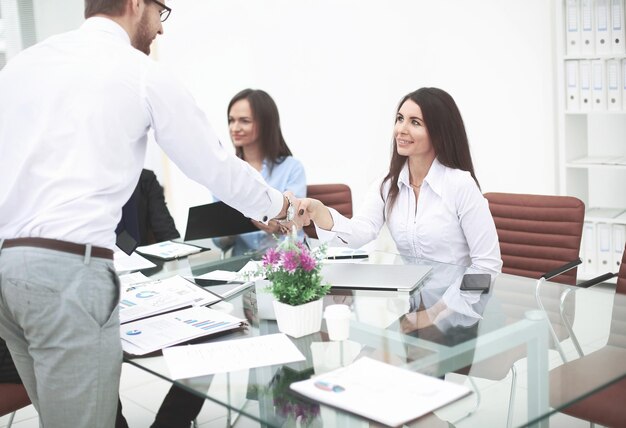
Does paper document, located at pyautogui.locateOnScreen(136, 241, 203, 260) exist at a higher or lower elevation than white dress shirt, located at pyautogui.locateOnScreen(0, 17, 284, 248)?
lower

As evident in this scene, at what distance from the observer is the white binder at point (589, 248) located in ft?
16.3

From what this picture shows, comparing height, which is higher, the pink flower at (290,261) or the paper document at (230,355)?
the pink flower at (290,261)

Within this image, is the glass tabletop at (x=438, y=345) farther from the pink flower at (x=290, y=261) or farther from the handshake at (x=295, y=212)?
the handshake at (x=295, y=212)

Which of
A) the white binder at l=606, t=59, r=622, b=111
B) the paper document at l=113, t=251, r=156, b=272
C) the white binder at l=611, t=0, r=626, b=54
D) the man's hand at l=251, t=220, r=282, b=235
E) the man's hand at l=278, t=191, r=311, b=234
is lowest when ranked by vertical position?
the paper document at l=113, t=251, r=156, b=272

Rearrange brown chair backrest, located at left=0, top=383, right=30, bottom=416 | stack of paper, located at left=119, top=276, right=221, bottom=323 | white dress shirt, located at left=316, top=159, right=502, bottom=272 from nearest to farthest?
stack of paper, located at left=119, top=276, right=221, bottom=323
brown chair backrest, located at left=0, top=383, right=30, bottom=416
white dress shirt, located at left=316, top=159, right=502, bottom=272

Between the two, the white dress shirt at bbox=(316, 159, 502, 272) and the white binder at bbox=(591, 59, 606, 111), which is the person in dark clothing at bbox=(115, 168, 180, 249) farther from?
the white binder at bbox=(591, 59, 606, 111)

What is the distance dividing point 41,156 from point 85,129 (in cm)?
13

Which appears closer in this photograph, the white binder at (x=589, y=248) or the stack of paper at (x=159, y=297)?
the stack of paper at (x=159, y=297)

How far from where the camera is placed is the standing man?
192 cm

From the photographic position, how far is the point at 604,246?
493 cm

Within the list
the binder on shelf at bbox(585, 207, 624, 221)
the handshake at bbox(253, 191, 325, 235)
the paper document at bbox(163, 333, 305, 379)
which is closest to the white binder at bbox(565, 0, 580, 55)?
the binder on shelf at bbox(585, 207, 624, 221)

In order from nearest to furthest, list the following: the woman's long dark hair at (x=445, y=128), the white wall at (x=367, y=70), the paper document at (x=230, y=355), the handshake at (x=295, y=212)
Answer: the paper document at (x=230, y=355)
the handshake at (x=295, y=212)
the woman's long dark hair at (x=445, y=128)
the white wall at (x=367, y=70)

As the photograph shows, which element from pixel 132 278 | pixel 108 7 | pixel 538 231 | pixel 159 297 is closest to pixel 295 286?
pixel 159 297

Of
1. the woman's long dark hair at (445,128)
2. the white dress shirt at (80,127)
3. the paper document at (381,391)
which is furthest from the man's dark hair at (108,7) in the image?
the woman's long dark hair at (445,128)
